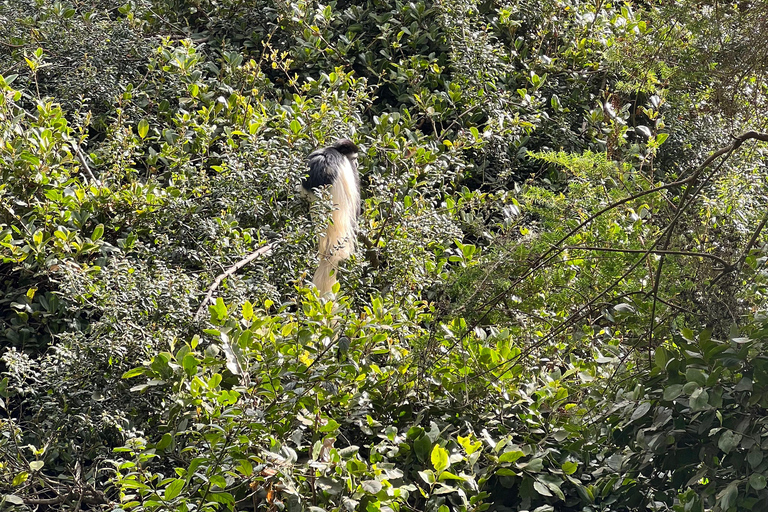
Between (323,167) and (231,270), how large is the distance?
1098 millimetres

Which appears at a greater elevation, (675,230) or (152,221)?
(675,230)

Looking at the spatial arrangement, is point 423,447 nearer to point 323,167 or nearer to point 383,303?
point 383,303

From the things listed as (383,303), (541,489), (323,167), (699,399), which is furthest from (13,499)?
(323,167)

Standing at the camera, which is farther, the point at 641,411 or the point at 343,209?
the point at 343,209

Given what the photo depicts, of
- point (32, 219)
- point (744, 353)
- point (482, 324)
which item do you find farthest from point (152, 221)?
point (744, 353)

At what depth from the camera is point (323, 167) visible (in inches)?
151

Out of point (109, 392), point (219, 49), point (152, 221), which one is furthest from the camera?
point (219, 49)

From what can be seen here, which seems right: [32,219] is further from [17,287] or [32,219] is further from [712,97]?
[712,97]

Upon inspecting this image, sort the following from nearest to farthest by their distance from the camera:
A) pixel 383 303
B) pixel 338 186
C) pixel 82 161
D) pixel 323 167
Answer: pixel 383 303 → pixel 82 161 → pixel 323 167 → pixel 338 186

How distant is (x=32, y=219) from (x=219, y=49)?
238cm

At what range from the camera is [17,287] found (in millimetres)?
3383

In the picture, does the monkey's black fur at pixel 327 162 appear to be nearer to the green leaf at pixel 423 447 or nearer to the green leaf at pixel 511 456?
the green leaf at pixel 423 447

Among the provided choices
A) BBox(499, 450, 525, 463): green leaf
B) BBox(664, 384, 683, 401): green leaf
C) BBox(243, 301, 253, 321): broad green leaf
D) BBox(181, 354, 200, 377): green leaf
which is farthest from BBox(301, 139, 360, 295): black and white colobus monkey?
BBox(664, 384, 683, 401): green leaf

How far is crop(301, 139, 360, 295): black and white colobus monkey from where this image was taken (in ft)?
12.2
